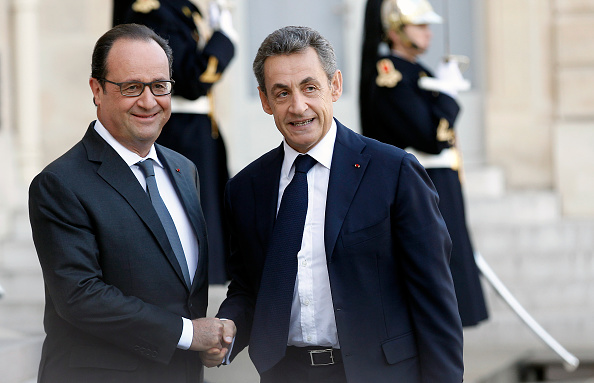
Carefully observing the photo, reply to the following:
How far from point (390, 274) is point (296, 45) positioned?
0.65 m

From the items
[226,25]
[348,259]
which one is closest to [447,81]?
[226,25]

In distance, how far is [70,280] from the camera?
88.9 inches

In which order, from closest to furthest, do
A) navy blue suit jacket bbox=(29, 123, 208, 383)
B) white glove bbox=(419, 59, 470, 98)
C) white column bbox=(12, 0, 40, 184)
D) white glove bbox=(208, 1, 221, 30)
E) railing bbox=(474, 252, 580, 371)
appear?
1. navy blue suit jacket bbox=(29, 123, 208, 383)
2. white glove bbox=(208, 1, 221, 30)
3. white glove bbox=(419, 59, 470, 98)
4. railing bbox=(474, 252, 580, 371)
5. white column bbox=(12, 0, 40, 184)

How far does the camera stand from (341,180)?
2383 millimetres

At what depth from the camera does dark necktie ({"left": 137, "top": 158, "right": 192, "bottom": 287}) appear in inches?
96.7

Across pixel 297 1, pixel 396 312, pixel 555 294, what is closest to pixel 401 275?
pixel 396 312

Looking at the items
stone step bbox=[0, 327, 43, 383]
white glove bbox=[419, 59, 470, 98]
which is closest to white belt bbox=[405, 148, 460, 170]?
white glove bbox=[419, 59, 470, 98]

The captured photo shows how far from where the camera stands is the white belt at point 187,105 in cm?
454

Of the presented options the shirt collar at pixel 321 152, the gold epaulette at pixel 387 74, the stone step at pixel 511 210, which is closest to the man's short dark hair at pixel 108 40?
the shirt collar at pixel 321 152

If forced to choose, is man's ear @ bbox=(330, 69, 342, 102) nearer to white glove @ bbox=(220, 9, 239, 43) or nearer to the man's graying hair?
the man's graying hair

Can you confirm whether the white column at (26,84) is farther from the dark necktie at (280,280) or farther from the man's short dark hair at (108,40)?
the dark necktie at (280,280)

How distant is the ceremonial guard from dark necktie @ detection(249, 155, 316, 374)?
238 cm

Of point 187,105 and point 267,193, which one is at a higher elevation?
point 187,105

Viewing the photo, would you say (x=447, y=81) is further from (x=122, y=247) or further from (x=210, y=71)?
(x=122, y=247)
